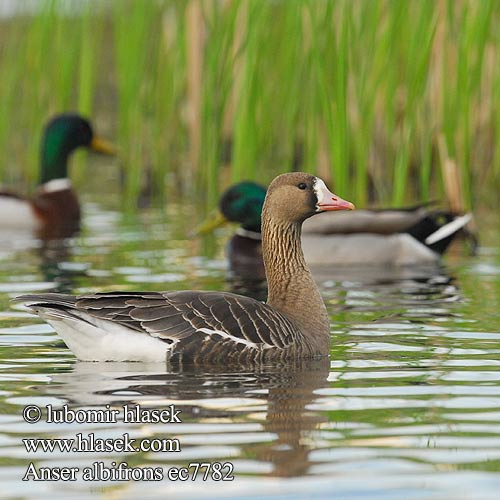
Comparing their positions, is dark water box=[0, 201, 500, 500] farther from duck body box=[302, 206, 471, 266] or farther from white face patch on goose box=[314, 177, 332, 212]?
duck body box=[302, 206, 471, 266]

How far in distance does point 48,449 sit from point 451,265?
7851 mm

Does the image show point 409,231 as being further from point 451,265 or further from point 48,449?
point 48,449

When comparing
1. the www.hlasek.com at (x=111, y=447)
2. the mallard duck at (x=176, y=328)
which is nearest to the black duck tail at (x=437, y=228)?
the mallard duck at (x=176, y=328)

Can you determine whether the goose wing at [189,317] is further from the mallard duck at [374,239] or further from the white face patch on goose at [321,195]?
the mallard duck at [374,239]

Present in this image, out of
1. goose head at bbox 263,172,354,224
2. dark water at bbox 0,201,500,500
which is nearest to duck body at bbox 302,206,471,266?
dark water at bbox 0,201,500,500

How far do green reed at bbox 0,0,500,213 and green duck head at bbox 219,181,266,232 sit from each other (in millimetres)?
545

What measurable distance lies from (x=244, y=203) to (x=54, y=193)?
398 cm

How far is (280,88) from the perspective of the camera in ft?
50.4

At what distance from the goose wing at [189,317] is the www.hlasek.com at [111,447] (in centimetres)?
112

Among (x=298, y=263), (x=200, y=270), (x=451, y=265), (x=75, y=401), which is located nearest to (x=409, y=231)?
(x=451, y=265)

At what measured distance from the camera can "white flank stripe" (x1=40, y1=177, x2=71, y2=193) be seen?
1753 centimetres

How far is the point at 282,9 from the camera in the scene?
15.0 metres

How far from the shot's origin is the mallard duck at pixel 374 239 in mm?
13555

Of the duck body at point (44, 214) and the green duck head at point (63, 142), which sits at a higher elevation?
the green duck head at point (63, 142)
